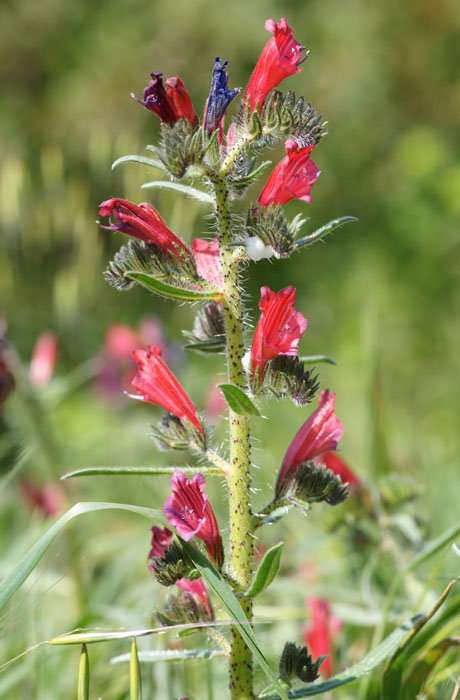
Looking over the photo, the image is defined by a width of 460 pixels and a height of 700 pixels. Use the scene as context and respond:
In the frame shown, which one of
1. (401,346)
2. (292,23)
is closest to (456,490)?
(401,346)

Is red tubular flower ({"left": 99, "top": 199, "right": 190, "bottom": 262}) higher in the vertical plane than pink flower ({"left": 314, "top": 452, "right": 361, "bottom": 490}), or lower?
higher

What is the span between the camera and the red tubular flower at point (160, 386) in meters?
0.58

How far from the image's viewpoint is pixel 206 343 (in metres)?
0.60

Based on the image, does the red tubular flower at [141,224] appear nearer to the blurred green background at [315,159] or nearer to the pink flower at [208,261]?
the pink flower at [208,261]

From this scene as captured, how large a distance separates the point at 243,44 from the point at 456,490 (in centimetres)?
438

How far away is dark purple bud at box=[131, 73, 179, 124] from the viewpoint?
527mm

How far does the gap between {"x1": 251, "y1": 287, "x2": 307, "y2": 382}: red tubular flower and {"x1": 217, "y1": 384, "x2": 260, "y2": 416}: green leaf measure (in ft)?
0.14

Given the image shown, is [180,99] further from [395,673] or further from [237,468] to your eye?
[395,673]

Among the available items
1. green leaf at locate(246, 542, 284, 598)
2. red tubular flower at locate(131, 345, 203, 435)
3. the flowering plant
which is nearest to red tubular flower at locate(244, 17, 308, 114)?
the flowering plant

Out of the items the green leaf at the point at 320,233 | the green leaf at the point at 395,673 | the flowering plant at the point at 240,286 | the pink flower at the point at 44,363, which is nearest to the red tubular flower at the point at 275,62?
the flowering plant at the point at 240,286

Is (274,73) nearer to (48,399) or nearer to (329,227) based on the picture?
(329,227)

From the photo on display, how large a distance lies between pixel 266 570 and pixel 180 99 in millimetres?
358

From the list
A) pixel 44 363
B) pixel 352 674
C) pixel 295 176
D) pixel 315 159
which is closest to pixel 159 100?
pixel 295 176

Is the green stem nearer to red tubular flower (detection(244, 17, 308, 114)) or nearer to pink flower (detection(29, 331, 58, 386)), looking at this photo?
red tubular flower (detection(244, 17, 308, 114))
